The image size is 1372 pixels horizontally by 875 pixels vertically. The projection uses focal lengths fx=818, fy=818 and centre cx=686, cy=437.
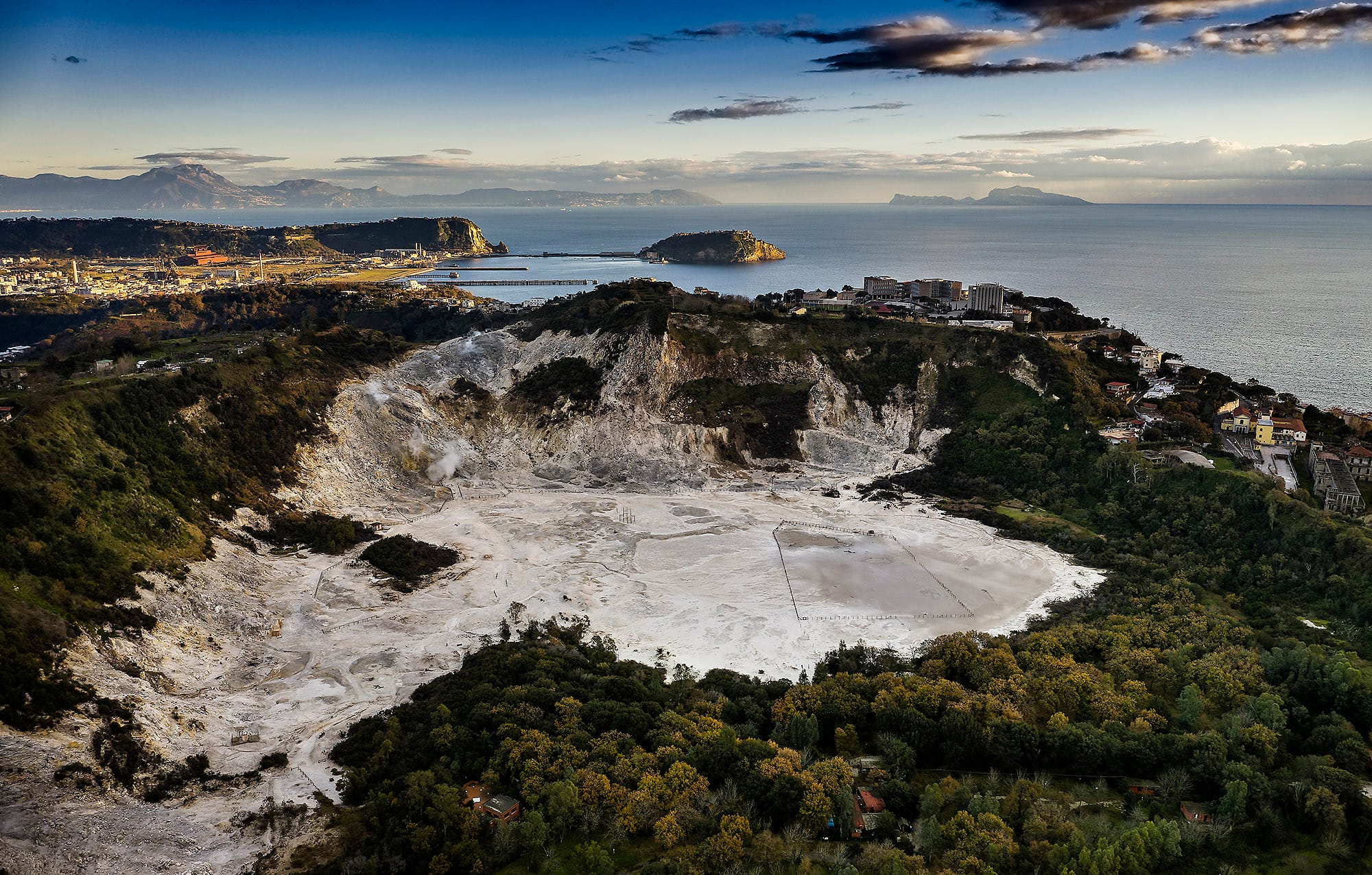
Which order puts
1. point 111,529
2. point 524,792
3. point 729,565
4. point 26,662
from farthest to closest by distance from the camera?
1. point 729,565
2. point 111,529
3. point 26,662
4. point 524,792

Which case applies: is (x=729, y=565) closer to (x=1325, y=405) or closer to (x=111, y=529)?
(x=111, y=529)

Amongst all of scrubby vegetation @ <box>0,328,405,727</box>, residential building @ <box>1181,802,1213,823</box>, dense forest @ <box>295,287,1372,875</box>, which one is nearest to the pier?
scrubby vegetation @ <box>0,328,405,727</box>

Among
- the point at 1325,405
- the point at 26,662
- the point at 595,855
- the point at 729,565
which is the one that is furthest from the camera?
the point at 1325,405

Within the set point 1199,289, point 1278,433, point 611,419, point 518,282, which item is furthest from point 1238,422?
point 518,282

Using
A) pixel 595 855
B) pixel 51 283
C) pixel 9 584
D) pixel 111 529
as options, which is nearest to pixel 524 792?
pixel 595 855

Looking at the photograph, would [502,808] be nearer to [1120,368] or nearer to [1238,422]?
[1238,422]
